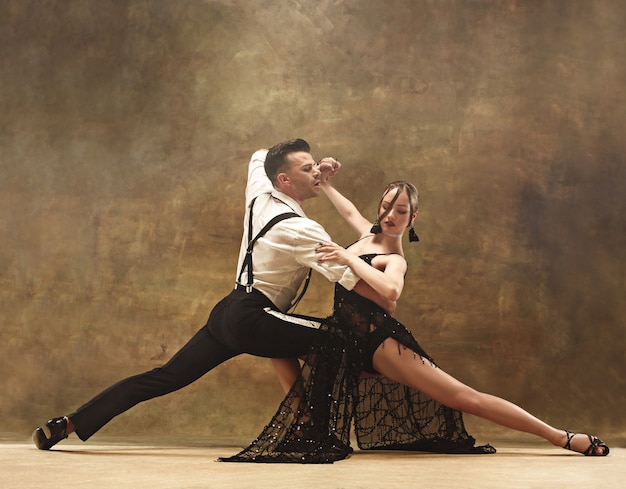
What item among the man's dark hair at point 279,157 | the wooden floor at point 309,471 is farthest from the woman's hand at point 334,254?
the wooden floor at point 309,471

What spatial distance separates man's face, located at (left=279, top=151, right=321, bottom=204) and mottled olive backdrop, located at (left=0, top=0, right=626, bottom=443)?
1206 millimetres

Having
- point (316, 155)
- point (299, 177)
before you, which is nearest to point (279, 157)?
point (299, 177)

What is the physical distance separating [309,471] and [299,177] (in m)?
1.37

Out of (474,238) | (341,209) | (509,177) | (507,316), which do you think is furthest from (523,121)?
(341,209)

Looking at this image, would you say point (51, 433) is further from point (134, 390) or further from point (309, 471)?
point (309, 471)

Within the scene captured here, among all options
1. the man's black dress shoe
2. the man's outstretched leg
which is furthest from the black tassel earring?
the man's black dress shoe

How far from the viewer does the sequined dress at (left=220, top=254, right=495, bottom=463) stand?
3.35 meters

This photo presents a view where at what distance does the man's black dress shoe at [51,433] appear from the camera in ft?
11.6

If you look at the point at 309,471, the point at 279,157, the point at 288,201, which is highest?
the point at 279,157

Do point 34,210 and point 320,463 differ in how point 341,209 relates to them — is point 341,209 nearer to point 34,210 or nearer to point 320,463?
point 320,463

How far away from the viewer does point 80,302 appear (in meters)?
5.07

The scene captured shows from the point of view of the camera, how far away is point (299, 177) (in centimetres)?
378

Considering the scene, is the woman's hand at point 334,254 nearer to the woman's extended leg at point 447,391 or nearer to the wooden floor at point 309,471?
the woman's extended leg at point 447,391

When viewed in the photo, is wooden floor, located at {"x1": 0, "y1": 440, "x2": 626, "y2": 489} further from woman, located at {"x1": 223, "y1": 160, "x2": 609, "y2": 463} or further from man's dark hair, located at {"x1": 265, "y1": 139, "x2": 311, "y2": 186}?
man's dark hair, located at {"x1": 265, "y1": 139, "x2": 311, "y2": 186}
